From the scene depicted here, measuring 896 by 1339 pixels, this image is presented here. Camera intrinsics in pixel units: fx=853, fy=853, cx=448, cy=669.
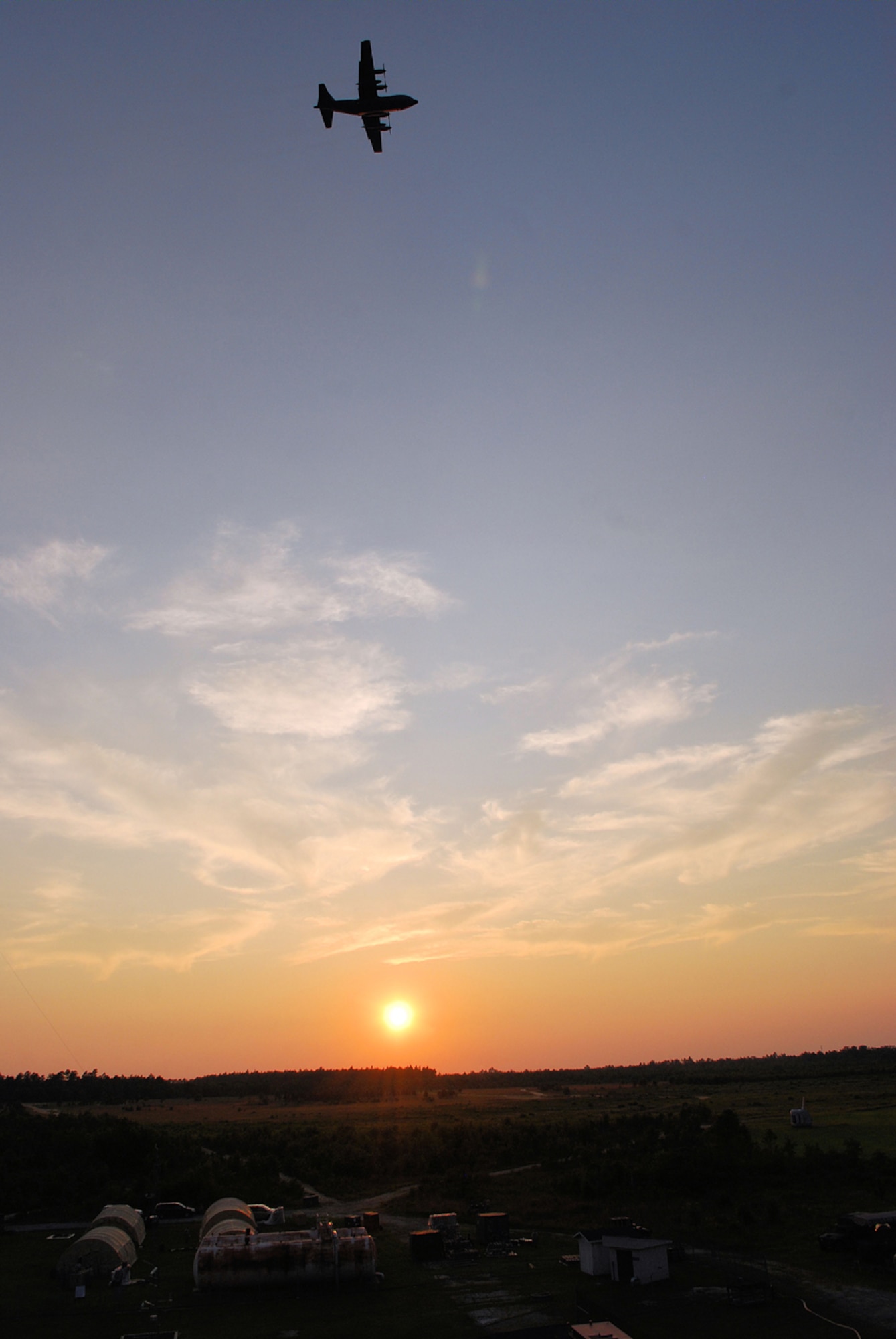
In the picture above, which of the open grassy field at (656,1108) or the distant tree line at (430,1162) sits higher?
the distant tree line at (430,1162)

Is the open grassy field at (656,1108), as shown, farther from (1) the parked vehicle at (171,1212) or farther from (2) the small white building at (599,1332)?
(1) the parked vehicle at (171,1212)

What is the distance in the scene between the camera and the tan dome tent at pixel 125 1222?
5244 cm

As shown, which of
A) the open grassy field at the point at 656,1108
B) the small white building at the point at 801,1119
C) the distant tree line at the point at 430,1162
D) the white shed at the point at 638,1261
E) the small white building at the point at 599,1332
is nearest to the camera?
the small white building at the point at 599,1332

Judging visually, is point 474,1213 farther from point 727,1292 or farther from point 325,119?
point 325,119

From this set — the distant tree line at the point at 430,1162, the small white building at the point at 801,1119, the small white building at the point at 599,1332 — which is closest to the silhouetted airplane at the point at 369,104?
the small white building at the point at 599,1332

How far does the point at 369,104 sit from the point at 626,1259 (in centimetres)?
5977

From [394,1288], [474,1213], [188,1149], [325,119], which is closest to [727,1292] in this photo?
[394,1288]

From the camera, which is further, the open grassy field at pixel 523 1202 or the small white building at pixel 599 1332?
the open grassy field at pixel 523 1202

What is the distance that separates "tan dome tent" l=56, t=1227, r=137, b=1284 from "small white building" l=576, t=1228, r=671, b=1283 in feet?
83.7

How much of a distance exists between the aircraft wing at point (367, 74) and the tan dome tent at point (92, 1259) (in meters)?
63.1

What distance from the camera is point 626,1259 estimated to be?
1667 inches

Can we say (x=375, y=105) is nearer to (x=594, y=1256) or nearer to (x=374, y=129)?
(x=374, y=129)

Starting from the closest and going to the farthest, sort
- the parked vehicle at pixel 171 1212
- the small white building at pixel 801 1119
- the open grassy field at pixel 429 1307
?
the open grassy field at pixel 429 1307 → the parked vehicle at pixel 171 1212 → the small white building at pixel 801 1119

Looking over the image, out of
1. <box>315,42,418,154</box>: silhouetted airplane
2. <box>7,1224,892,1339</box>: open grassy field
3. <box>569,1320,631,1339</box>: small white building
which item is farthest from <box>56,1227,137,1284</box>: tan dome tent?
<box>315,42,418,154</box>: silhouetted airplane
